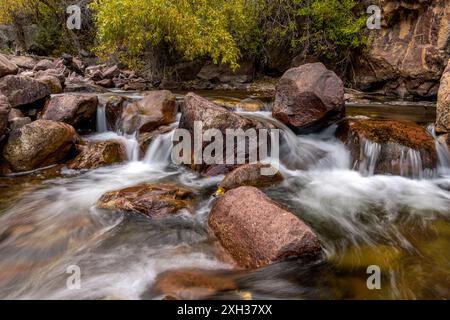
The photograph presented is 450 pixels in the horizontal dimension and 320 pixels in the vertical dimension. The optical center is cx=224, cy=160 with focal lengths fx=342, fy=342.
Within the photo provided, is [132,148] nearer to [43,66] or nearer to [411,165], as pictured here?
[411,165]

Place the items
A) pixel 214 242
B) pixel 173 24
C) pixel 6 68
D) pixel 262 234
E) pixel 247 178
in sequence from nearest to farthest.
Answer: pixel 262 234 → pixel 214 242 → pixel 247 178 → pixel 6 68 → pixel 173 24

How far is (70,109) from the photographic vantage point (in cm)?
766

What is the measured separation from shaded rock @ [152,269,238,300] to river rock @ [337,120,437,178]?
4343mm

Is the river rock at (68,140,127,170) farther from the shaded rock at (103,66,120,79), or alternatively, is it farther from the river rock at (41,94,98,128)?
the shaded rock at (103,66,120,79)

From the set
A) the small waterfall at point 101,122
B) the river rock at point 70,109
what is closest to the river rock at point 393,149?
the small waterfall at point 101,122

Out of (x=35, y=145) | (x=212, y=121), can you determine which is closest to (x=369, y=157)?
(x=212, y=121)

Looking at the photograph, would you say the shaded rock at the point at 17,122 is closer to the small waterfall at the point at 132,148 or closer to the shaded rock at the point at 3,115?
the shaded rock at the point at 3,115

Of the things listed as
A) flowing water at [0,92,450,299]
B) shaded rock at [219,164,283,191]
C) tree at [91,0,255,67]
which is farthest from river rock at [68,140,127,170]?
tree at [91,0,255,67]

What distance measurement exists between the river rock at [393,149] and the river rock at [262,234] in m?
3.52

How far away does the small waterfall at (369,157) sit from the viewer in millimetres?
6504

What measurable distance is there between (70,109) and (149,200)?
13.7 feet

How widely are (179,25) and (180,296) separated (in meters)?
10.5

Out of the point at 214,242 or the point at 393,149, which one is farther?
the point at 393,149
